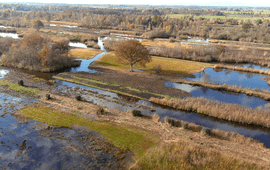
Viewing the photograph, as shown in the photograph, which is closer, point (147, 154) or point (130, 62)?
point (147, 154)

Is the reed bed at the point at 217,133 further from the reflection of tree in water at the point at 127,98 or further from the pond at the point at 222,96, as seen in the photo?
the pond at the point at 222,96

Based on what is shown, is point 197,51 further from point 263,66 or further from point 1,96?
point 1,96

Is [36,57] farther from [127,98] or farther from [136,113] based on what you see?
[136,113]

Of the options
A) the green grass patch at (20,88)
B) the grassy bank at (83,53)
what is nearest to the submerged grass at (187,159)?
the green grass patch at (20,88)

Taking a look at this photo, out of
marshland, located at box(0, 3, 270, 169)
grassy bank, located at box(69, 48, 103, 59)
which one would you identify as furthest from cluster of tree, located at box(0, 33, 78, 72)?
grassy bank, located at box(69, 48, 103, 59)

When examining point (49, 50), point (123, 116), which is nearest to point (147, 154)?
point (123, 116)

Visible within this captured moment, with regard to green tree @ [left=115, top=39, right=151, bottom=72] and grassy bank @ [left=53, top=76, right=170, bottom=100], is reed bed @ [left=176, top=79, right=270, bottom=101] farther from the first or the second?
grassy bank @ [left=53, top=76, right=170, bottom=100]
